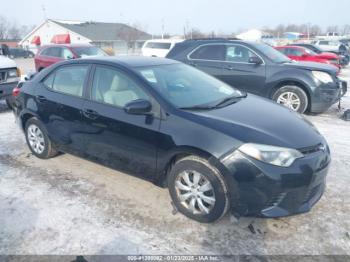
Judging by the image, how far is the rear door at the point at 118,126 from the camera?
3.25 m

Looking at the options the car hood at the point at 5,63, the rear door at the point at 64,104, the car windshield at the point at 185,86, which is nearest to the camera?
the car windshield at the point at 185,86

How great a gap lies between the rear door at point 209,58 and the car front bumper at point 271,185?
5.03 m

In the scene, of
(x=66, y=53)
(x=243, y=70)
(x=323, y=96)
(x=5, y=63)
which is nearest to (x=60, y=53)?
(x=66, y=53)

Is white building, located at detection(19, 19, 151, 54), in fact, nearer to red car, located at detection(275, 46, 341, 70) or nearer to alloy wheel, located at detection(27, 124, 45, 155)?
red car, located at detection(275, 46, 341, 70)

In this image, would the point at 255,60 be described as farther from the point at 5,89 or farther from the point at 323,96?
the point at 5,89

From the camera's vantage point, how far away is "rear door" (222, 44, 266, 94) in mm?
7109

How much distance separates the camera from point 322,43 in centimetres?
2664

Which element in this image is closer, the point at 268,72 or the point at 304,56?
the point at 268,72

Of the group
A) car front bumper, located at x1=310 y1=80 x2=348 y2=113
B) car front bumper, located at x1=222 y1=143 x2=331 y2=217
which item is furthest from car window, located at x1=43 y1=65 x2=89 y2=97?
car front bumper, located at x1=310 y1=80 x2=348 y2=113

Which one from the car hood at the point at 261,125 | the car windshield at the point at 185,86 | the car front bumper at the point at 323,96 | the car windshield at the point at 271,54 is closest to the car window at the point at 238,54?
the car windshield at the point at 271,54

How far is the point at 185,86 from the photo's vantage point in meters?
3.68

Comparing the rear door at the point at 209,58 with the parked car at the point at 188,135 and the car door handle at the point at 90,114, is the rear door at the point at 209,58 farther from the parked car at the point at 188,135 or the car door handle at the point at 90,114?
the car door handle at the point at 90,114

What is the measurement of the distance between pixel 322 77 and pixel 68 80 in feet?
17.8

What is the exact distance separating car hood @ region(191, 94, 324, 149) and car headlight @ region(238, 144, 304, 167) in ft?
0.17
